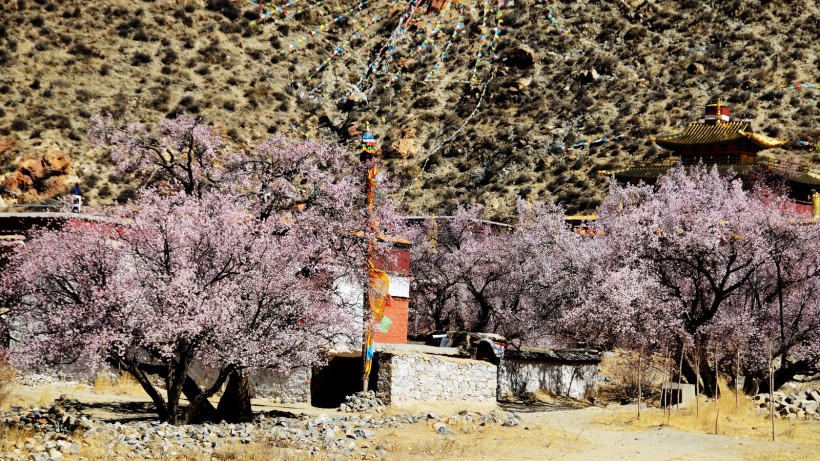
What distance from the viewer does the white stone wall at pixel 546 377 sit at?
116 ft

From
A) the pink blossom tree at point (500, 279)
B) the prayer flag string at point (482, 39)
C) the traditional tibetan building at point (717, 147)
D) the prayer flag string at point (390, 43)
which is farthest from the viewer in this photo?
the prayer flag string at point (390, 43)

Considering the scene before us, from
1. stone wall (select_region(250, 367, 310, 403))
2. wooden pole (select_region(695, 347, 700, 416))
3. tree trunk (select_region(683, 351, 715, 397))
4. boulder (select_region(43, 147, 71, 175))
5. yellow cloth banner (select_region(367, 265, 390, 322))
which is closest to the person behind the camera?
wooden pole (select_region(695, 347, 700, 416))

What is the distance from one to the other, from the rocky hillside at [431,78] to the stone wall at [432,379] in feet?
102

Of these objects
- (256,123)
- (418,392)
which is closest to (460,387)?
(418,392)

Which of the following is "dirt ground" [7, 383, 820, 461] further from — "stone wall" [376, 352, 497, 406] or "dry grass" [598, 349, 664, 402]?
"dry grass" [598, 349, 664, 402]

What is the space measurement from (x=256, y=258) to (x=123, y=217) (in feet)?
20.2

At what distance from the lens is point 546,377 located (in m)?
36.6

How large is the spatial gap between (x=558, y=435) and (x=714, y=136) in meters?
41.4

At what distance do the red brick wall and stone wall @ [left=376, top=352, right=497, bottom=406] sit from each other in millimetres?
6450

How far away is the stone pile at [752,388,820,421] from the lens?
27562 mm

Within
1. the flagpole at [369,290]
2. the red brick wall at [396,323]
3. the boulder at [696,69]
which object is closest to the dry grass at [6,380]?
the flagpole at [369,290]

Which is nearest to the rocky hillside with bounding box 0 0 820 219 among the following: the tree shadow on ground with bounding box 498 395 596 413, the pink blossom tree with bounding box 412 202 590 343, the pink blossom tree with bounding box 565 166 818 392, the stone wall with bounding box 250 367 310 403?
the pink blossom tree with bounding box 412 202 590 343

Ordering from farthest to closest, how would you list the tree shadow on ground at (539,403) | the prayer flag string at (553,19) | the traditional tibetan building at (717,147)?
1. the prayer flag string at (553,19)
2. the traditional tibetan building at (717,147)
3. the tree shadow on ground at (539,403)

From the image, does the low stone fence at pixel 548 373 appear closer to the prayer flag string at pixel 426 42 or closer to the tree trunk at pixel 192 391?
the tree trunk at pixel 192 391
